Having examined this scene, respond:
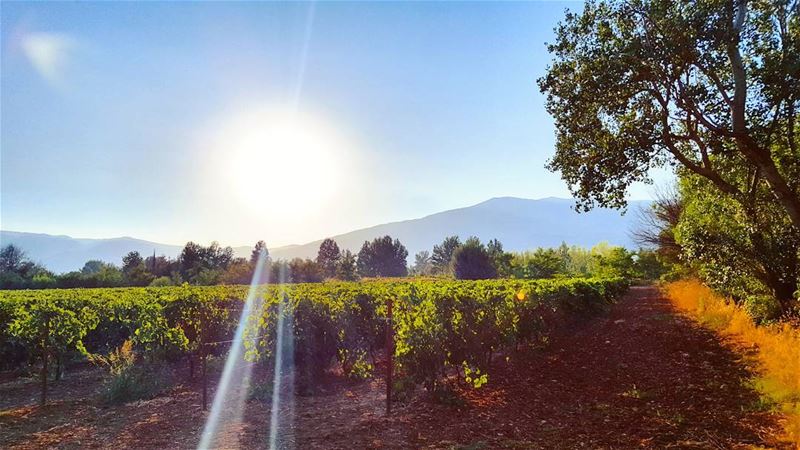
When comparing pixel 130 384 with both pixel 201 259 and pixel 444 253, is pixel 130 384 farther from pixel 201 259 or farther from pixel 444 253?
pixel 444 253

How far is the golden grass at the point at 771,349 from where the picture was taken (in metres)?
7.18

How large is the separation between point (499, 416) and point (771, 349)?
7.87 metres

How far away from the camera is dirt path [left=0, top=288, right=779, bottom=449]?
21.0ft

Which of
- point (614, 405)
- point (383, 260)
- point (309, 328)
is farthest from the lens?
point (383, 260)

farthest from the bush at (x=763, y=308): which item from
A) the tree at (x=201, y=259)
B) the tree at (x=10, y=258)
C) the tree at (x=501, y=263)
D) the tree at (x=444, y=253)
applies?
the tree at (x=444, y=253)

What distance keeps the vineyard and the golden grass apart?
483cm

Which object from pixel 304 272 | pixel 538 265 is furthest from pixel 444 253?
pixel 304 272

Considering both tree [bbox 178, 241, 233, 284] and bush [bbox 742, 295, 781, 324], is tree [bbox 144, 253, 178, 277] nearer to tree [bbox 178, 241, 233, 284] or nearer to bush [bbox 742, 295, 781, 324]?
tree [bbox 178, 241, 233, 284]

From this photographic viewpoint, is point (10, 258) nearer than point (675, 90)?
No

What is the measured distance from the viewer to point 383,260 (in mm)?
102312

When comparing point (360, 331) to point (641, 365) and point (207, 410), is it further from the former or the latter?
point (641, 365)

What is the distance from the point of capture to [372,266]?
103m

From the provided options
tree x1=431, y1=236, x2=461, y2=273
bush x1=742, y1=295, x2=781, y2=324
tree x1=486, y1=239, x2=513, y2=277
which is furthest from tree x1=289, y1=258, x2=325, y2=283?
bush x1=742, y1=295, x2=781, y2=324

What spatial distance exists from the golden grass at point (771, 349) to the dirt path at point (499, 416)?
307 mm
